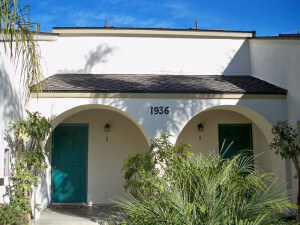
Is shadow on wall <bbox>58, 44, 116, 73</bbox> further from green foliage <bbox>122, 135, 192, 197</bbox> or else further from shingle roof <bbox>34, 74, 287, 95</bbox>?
green foliage <bbox>122, 135, 192, 197</bbox>

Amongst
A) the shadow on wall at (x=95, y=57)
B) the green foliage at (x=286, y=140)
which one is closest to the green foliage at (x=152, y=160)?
the green foliage at (x=286, y=140)

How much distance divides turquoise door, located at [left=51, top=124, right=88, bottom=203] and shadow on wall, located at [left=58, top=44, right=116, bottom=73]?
168 cm

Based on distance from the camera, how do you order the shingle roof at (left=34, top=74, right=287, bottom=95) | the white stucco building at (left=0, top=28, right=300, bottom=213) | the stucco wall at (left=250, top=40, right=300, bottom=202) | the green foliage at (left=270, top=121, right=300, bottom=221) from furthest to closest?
the white stucco building at (left=0, top=28, right=300, bottom=213) → the shingle roof at (left=34, top=74, right=287, bottom=95) → the stucco wall at (left=250, top=40, right=300, bottom=202) → the green foliage at (left=270, top=121, right=300, bottom=221)

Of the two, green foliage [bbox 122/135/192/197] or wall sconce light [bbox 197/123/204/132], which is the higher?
wall sconce light [bbox 197/123/204/132]

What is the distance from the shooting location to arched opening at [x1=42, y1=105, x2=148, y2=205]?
959cm

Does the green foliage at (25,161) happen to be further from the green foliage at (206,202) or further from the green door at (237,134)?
the green door at (237,134)

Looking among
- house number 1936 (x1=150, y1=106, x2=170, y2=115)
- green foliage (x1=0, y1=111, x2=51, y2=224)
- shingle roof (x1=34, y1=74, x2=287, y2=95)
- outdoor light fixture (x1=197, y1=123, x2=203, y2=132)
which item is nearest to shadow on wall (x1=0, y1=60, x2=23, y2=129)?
green foliage (x1=0, y1=111, x2=51, y2=224)

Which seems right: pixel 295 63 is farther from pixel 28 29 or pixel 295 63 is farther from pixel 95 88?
pixel 28 29

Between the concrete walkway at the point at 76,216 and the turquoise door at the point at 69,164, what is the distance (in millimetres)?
568

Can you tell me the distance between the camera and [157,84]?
8.39m

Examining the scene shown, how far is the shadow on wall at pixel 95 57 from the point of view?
945cm

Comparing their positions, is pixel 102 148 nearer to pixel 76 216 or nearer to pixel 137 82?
pixel 76 216

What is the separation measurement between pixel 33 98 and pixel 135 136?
3419mm

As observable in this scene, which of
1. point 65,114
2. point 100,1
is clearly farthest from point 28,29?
point 100,1
